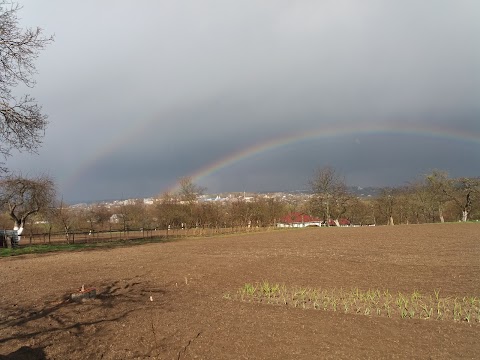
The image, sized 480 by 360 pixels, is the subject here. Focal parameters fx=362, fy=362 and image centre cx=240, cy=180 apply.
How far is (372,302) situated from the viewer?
8461 millimetres

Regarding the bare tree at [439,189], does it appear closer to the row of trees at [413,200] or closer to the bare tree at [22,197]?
the row of trees at [413,200]

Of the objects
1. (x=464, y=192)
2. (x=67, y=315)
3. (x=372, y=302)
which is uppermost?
(x=464, y=192)

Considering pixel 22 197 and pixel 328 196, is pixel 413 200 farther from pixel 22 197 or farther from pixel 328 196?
pixel 22 197

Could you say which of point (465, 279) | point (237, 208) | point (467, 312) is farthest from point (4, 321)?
point (237, 208)

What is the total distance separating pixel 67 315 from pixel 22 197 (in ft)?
103

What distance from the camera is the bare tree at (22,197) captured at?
108ft

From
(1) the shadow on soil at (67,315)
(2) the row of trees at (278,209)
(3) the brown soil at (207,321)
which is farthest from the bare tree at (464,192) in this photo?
(1) the shadow on soil at (67,315)

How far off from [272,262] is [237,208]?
40306mm

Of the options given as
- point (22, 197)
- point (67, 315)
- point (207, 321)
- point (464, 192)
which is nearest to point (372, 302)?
point (207, 321)

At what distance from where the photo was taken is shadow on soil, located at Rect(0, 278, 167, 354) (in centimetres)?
621

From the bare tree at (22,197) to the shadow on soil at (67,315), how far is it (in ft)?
94.1

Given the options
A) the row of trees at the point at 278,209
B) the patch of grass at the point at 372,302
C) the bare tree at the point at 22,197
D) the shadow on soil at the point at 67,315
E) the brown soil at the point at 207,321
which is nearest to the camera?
the brown soil at the point at 207,321

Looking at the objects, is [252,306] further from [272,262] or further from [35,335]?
[272,262]

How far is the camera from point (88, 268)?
46.8 ft
